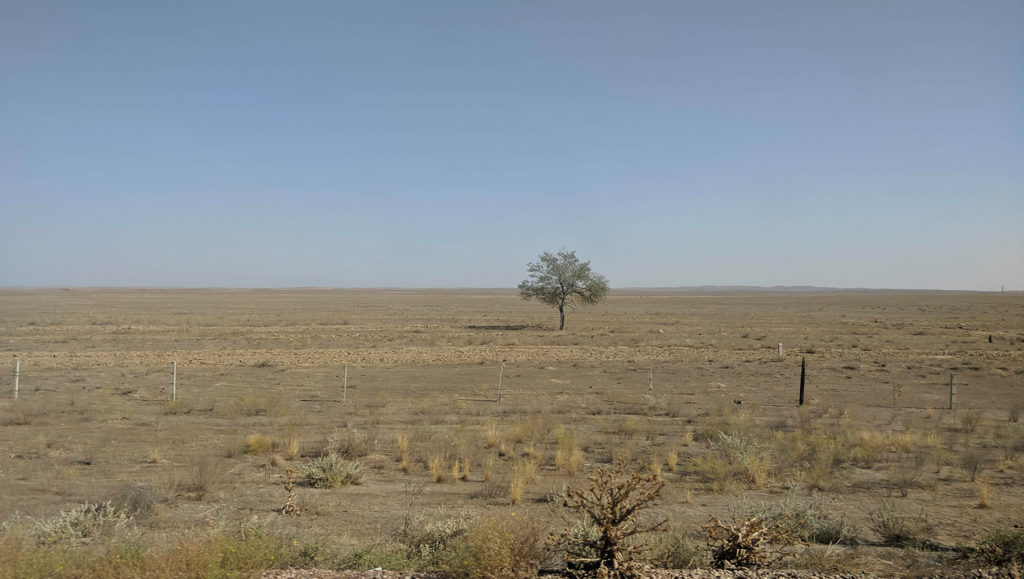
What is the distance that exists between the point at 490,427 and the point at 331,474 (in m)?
5.62

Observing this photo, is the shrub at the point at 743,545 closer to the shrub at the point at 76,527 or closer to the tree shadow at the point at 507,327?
the shrub at the point at 76,527

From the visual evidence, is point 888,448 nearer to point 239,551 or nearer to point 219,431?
point 239,551

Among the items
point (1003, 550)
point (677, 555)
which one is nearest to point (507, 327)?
point (677, 555)

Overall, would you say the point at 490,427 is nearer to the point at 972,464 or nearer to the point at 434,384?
the point at 434,384

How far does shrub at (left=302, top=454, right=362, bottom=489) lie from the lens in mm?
11031

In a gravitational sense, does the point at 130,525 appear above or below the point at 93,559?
Result: below

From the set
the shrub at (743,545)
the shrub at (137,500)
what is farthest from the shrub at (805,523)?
the shrub at (137,500)

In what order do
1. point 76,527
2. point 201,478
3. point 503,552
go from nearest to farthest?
point 503,552, point 76,527, point 201,478

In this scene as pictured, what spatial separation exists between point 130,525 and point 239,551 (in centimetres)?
358

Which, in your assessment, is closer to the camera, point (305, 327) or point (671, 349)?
point (671, 349)

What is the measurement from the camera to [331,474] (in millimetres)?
11125

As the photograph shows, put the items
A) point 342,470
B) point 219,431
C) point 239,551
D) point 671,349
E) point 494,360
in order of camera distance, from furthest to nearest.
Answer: point 671,349 < point 494,360 < point 219,431 < point 342,470 < point 239,551

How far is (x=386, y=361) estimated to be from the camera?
31.8 m

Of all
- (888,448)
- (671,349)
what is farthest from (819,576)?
(671,349)
